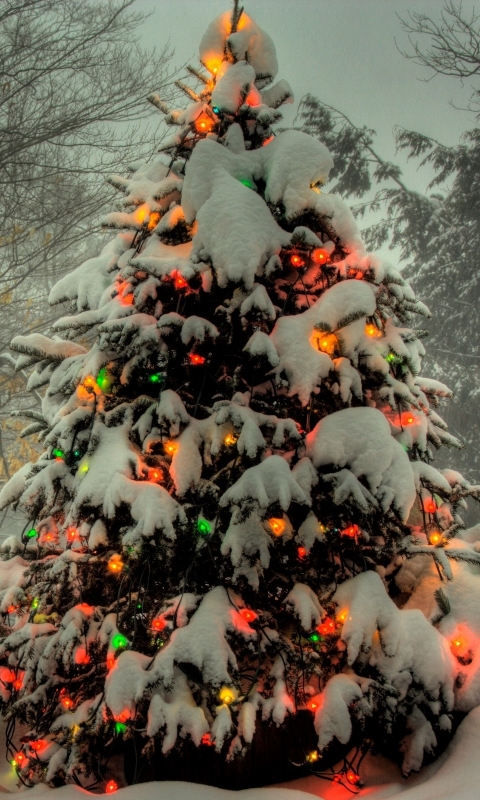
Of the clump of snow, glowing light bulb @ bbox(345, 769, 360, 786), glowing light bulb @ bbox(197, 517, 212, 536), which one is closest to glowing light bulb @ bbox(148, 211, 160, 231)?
the clump of snow

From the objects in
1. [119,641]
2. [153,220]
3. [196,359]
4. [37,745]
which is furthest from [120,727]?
[153,220]

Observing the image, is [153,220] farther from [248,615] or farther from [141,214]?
[248,615]

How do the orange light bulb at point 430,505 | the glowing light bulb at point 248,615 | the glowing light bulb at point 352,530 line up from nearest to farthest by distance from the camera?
1. the glowing light bulb at point 248,615
2. the glowing light bulb at point 352,530
3. the orange light bulb at point 430,505

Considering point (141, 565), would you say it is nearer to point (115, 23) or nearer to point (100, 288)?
point (100, 288)

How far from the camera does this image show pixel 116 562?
2709mm

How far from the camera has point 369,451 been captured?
8.34 feet

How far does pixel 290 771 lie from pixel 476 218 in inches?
560

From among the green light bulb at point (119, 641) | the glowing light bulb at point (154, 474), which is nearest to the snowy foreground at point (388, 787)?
the green light bulb at point (119, 641)

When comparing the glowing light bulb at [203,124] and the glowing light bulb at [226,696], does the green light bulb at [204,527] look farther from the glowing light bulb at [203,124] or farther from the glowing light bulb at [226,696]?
the glowing light bulb at [203,124]

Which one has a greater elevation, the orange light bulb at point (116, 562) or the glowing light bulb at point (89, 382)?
the glowing light bulb at point (89, 382)

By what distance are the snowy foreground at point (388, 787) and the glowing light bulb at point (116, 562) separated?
3.29ft

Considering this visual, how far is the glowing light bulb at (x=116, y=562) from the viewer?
8.89 feet

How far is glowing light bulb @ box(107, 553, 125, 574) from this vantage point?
8.89 ft

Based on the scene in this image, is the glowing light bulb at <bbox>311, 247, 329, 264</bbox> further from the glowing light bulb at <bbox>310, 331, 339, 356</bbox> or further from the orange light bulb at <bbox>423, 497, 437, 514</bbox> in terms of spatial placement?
the orange light bulb at <bbox>423, 497, 437, 514</bbox>
